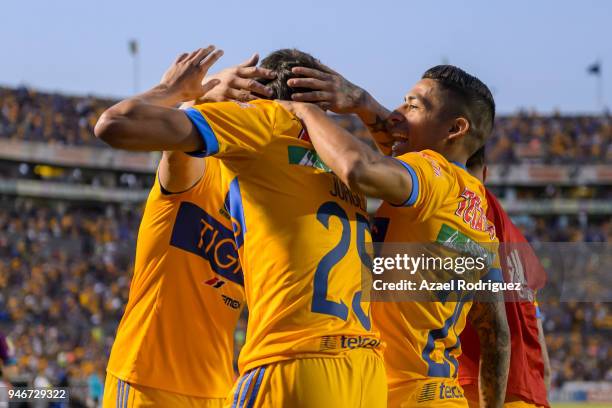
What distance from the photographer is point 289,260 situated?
355cm

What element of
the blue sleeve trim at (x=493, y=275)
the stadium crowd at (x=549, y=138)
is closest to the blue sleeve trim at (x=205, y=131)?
the blue sleeve trim at (x=493, y=275)

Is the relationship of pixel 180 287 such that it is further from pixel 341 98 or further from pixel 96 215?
pixel 96 215

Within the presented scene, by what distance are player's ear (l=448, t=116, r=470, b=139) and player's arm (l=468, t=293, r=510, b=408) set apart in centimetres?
80

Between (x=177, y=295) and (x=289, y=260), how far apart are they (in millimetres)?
1540

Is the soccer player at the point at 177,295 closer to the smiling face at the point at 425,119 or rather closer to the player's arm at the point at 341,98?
the player's arm at the point at 341,98

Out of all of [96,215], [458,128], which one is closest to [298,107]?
[458,128]

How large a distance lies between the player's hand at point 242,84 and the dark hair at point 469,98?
33.6 inches

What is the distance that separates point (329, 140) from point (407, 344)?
3.30 ft

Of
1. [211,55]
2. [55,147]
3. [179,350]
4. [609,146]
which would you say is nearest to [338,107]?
[211,55]

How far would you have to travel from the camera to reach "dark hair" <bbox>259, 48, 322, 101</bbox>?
3855mm

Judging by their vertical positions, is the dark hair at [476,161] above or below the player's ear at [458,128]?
above

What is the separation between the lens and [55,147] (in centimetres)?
5325

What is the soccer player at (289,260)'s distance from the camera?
347cm

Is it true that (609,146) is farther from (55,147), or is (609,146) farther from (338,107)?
(338,107)
